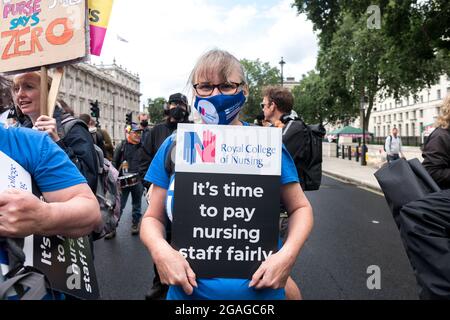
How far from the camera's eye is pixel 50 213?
1.38 m

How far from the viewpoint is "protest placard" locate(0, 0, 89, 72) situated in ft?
8.06

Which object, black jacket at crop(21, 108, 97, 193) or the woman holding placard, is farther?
black jacket at crop(21, 108, 97, 193)

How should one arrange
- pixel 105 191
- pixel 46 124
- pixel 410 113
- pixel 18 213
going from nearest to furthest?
pixel 18 213 < pixel 46 124 < pixel 105 191 < pixel 410 113

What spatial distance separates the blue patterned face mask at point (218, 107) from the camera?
1.88 meters

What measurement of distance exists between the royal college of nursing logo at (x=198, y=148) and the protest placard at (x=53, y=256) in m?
0.57

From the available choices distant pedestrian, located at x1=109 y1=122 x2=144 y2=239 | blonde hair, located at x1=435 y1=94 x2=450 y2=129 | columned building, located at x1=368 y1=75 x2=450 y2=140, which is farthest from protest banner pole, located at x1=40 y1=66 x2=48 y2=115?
columned building, located at x1=368 y1=75 x2=450 y2=140

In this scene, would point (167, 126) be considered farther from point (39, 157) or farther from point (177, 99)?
point (39, 157)

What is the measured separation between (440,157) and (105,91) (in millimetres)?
104885

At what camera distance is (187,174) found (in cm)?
171

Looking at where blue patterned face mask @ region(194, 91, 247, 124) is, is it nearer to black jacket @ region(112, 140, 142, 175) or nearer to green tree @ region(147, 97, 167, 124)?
black jacket @ region(112, 140, 142, 175)

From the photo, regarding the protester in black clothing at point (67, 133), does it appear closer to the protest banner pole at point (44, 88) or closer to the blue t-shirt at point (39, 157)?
the protest banner pole at point (44, 88)

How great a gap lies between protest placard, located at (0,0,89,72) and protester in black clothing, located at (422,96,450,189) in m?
2.54

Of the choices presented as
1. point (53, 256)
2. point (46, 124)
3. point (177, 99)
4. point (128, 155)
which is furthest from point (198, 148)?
point (128, 155)

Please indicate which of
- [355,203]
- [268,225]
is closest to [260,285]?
[268,225]
